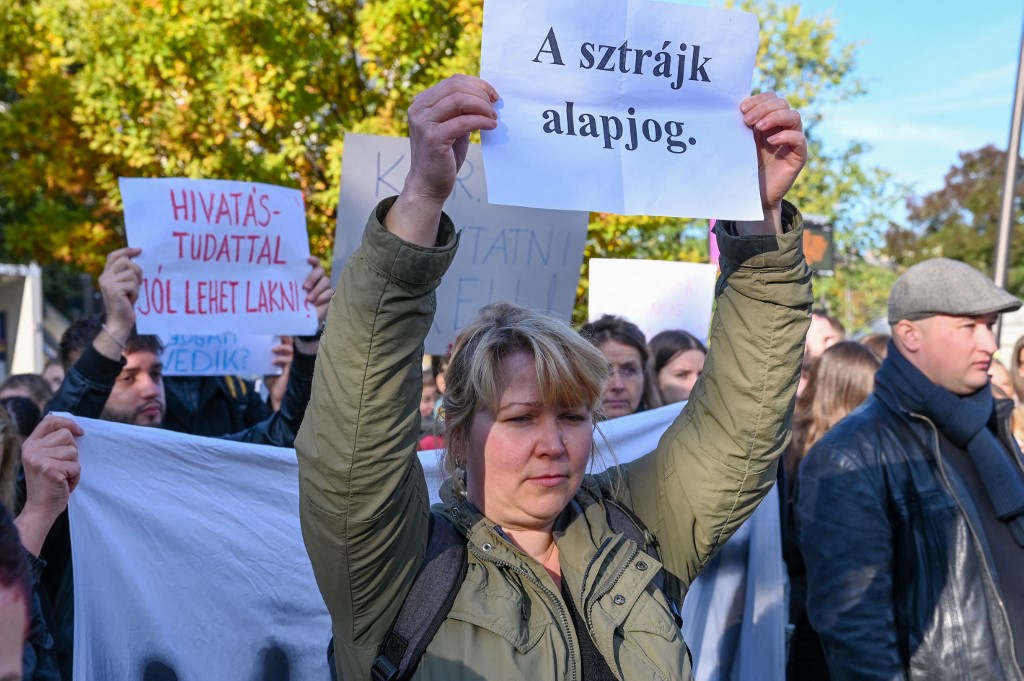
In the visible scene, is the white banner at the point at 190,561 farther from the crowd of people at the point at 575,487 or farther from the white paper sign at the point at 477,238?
the white paper sign at the point at 477,238

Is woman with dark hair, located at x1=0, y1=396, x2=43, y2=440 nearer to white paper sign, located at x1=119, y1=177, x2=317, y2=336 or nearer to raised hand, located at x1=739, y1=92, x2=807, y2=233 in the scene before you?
white paper sign, located at x1=119, y1=177, x2=317, y2=336

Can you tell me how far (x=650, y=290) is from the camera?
17.7 ft

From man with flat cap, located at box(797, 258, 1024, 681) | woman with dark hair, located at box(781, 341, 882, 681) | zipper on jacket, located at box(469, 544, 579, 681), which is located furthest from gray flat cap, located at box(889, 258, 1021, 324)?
zipper on jacket, located at box(469, 544, 579, 681)

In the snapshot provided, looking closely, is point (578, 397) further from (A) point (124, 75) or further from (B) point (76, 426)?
(A) point (124, 75)

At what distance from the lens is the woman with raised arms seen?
1.75 meters

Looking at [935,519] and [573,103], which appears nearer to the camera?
[573,103]

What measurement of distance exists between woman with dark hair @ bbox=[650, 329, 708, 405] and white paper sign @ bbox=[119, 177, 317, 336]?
1.59 metres

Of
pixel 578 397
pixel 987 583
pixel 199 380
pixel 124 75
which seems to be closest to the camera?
pixel 578 397

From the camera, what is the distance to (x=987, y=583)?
2900 millimetres

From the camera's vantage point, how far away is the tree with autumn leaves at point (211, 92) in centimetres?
811

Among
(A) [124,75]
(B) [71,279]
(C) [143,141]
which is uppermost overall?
(A) [124,75]

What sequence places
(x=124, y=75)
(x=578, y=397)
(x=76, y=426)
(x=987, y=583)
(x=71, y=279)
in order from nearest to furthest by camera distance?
(x=578, y=397) → (x=76, y=426) → (x=987, y=583) → (x=124, y=75) → (x=71, y=279)

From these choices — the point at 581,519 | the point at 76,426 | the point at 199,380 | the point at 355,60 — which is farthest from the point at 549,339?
the point at 355,60

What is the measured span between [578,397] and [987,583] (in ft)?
Result: 5.10
